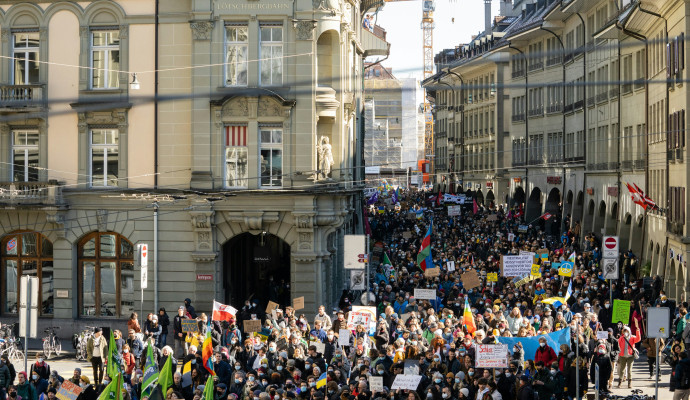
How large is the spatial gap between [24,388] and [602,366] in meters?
11.1

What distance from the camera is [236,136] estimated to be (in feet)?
116

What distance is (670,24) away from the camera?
133 feet

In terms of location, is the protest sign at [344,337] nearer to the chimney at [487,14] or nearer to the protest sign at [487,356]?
the protest sign at [487,356]

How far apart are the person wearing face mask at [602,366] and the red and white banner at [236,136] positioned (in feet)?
45.1

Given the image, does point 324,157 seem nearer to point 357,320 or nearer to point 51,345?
point 357,320

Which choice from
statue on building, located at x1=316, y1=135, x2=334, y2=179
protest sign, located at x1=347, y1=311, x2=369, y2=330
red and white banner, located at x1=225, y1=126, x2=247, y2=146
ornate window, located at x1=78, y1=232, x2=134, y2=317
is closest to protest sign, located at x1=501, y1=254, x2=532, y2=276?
statue on building, located at x1=316, y1=135, x2=334, y2=179

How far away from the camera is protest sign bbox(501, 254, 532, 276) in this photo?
34.9m

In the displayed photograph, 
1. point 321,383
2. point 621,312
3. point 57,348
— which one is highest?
point 621,312

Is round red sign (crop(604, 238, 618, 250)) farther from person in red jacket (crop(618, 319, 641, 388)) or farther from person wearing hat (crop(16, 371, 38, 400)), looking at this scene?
person wearing hat (crop(16, 371, 38, 400))

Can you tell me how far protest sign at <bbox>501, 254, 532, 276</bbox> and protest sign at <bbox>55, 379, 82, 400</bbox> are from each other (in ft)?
54.8

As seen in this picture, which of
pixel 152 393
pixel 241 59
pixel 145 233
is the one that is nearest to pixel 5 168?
pixel 145 233

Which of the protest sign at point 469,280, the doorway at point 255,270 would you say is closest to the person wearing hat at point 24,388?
the protest sign at point 469,280

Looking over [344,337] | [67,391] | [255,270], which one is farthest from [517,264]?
[67,391]

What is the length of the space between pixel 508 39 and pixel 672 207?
3696 cm
